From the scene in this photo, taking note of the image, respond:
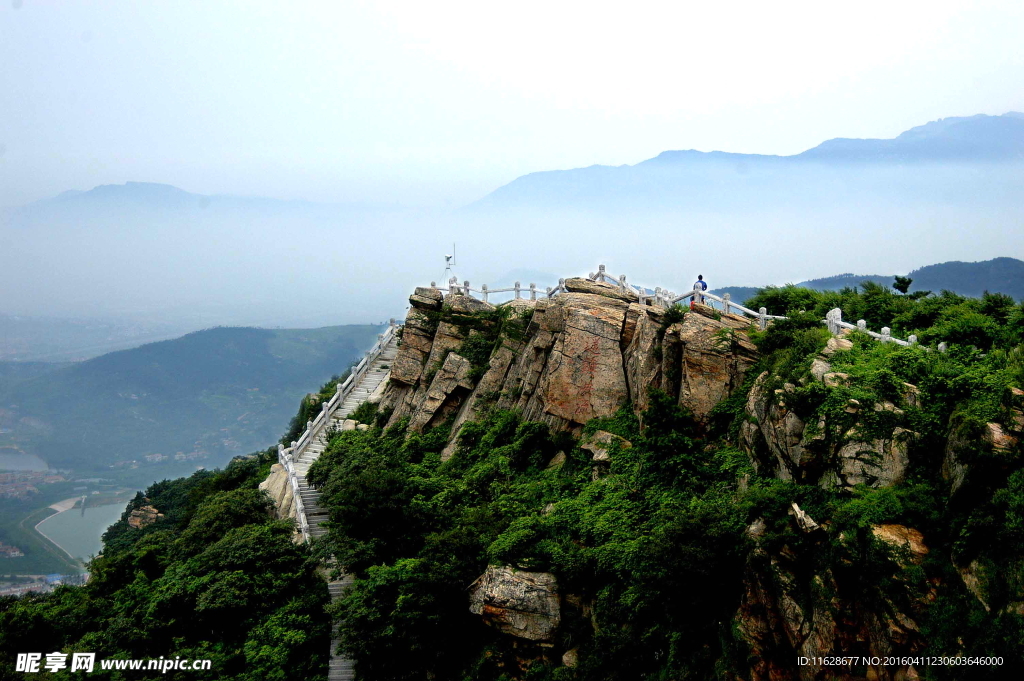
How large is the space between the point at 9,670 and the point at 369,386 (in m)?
18.0

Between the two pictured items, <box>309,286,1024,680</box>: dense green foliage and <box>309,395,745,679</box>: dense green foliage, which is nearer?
<box>309,286,1024,680</box>: dense green foliage

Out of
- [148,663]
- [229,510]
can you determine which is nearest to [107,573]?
[229,510]

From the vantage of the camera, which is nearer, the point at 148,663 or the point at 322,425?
the point at 148,663

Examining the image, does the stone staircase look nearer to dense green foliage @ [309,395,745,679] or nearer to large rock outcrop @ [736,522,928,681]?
dense green foliage @ [309,395,745,679]

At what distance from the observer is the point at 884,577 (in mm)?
12062

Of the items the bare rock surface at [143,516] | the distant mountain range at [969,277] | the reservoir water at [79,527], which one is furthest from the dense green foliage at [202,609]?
the reservoir water at [79,527]

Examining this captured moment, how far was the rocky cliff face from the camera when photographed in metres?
19.5

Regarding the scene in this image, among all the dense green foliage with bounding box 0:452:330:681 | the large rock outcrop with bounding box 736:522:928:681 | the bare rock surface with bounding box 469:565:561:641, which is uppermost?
the large rock outcrop with bounding box 736:522:928:681

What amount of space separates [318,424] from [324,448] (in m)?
2.31

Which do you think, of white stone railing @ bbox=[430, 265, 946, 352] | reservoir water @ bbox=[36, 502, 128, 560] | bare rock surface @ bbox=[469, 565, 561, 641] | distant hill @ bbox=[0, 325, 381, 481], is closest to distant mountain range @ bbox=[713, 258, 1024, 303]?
white stone railing @ bbox=[430, 265, 946, 352]

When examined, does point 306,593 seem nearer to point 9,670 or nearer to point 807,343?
point 9,670

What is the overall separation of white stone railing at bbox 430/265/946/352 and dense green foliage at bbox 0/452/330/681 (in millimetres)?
11892

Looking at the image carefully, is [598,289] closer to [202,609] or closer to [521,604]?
[521,604]

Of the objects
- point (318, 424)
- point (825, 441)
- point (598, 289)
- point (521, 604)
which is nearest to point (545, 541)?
point (521, 604)
